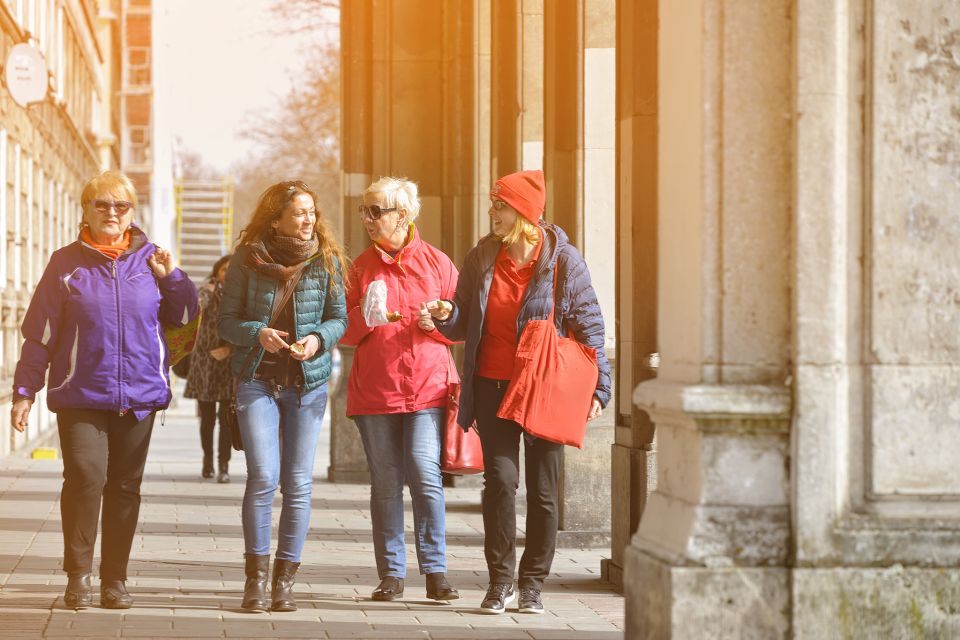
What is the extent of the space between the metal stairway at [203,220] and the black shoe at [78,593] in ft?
175

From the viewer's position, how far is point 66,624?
273 inches

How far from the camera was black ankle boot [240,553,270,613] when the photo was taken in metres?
7.41

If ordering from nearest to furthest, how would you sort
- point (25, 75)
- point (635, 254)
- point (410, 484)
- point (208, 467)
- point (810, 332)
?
point (810, 332) → point (410, 484) → point (635, 254) → point (208, 467) → point (25, 75)

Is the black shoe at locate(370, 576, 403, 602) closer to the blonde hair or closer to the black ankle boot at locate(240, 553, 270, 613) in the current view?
the black ankle boot at locate(240, 553, 270, 613)

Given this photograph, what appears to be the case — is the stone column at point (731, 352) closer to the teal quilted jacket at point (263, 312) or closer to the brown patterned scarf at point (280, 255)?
the teal quilted jacket at point (263, 312)

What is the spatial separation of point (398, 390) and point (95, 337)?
134 centimetres

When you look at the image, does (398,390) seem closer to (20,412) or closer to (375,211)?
(375,211)

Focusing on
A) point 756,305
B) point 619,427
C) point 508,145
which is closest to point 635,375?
point 619,427

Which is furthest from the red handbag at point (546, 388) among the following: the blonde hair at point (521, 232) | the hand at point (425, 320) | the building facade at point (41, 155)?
the building facade at point (41, 155)

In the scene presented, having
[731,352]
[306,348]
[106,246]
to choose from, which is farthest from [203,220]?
[731,352]

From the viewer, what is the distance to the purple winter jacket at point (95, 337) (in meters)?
7.37

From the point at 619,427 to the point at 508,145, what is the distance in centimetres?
431

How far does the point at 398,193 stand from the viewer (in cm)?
787

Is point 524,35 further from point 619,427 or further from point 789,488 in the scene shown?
point 789,488
